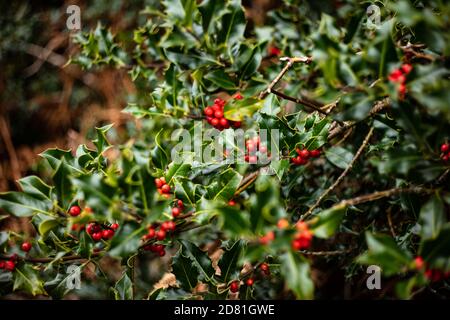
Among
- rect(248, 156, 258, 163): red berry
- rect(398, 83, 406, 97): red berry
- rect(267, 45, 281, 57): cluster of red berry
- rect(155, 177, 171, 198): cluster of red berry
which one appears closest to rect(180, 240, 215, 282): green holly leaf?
rect(155, 177, 171, 198): cluster of red berry

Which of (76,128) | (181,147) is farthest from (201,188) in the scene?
(76,128)

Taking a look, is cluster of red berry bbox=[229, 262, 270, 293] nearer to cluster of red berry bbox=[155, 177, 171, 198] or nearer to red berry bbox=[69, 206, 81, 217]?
cluster of red berry bbox=[155, 177, 171, 198]

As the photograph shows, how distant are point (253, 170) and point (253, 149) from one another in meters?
0.12

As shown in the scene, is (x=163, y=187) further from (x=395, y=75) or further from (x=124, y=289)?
(x=395, y=75)

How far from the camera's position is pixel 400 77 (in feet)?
2.53

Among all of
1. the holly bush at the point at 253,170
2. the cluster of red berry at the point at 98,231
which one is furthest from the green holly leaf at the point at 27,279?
the cluster of red berry at the point at 98,231

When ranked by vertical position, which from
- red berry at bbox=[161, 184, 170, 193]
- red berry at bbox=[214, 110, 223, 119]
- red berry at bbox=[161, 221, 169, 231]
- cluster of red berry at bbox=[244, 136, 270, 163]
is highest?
red berry at bbox=[214, 110, 223, 119]

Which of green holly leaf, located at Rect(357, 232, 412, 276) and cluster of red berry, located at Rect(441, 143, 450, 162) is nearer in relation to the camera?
green holly leaf, located at Rect(357, 232, 412, 276)

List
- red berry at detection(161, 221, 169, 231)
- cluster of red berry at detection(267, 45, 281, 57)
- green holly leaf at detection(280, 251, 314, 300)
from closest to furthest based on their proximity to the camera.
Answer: green holly leaf at detection(280, 251, 314, 300) → red berry at detection(161, 221, 169, 231) → cluster of red berry at detection(267, 45, 281, 57)

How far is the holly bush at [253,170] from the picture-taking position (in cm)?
73

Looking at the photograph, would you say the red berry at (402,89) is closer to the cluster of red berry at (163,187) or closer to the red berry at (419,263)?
the red berry at (419,263)

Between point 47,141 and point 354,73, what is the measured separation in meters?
3.58

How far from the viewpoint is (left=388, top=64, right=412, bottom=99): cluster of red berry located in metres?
0.76
